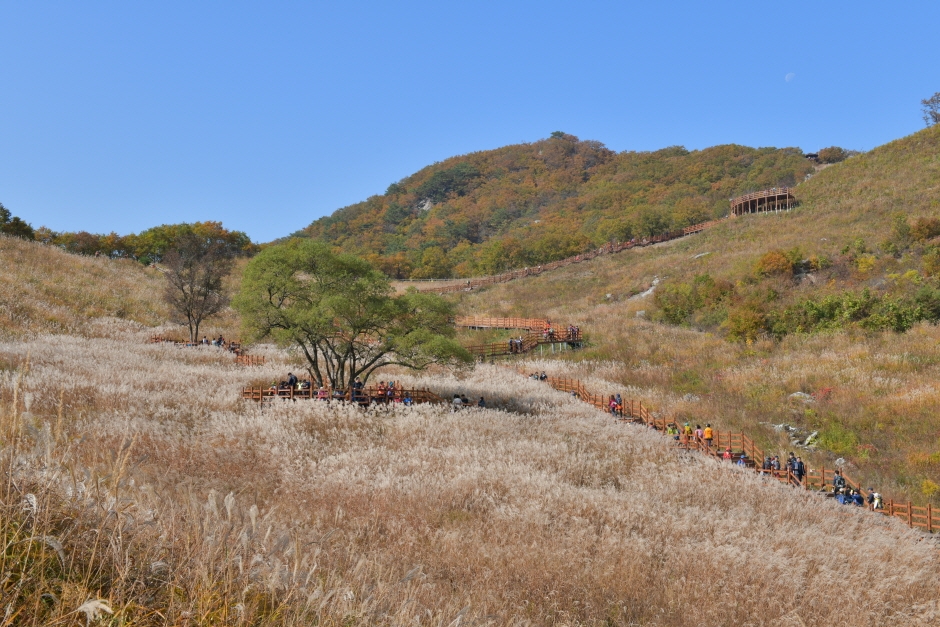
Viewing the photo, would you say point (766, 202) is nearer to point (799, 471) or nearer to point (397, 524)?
point (799, 471)

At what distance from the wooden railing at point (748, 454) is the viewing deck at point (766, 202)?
2081 inches

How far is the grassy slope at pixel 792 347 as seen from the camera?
23.0 metres

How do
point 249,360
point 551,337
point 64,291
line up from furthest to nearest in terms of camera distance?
point 64,291, point 551,337, point 249,360

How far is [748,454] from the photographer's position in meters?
21.8

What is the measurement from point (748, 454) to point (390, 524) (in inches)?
675

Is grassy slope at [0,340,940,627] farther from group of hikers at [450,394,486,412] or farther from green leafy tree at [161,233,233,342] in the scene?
green leafy tree at [161,233,233,342]

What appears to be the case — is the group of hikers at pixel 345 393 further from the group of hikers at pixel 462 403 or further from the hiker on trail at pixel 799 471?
the hiker on trail at pixel 799 471

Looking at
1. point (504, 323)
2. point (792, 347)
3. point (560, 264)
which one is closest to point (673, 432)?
point (792, 347)

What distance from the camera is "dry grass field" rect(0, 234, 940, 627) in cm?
335

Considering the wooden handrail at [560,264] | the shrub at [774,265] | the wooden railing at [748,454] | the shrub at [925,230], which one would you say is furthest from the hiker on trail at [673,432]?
the wooden handrail at [560,264]

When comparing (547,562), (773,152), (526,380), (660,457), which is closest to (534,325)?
(526,380)

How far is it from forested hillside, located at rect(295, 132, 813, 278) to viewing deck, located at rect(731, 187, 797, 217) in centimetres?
1013

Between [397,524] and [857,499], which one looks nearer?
[397,524]

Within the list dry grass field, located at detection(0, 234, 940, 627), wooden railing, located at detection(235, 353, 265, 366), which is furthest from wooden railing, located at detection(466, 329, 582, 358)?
dry grass field, located at detection(0, 234, 940, 627)
